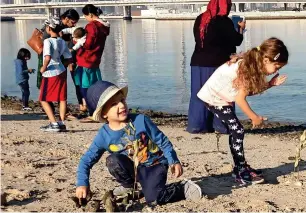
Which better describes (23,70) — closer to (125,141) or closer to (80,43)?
(80,43)

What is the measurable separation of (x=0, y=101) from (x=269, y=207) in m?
8.69

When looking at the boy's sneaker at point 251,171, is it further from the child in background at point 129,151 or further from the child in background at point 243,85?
the child in background at point 129,151

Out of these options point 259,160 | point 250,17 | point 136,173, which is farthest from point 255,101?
point 250,17

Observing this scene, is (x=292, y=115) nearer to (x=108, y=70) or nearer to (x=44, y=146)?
(x=44, y=146)

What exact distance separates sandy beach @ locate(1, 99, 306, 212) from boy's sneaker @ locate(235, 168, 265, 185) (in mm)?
49

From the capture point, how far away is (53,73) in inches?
295

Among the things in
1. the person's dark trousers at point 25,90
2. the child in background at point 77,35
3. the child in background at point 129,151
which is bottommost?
the person's dark trousers at point 25,90

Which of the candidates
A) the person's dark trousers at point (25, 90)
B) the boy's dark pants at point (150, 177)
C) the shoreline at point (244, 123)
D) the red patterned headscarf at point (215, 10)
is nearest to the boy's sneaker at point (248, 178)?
the boy's dark pants at point (150, 177)

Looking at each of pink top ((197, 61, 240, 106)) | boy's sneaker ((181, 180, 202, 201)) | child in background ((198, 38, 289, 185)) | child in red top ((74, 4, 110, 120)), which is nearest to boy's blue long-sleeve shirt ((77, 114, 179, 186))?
boy's sneaker ((181, 180, 202, 201))

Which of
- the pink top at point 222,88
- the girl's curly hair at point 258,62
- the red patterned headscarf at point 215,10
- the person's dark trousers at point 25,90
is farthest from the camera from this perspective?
the person's dark trousers at point 25,90

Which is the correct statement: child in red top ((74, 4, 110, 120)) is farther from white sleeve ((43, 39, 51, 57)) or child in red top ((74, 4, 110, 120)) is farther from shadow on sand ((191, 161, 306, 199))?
Answer: shadow on sand ((191, 161, 306, 199))

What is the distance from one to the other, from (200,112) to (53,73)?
180 cm

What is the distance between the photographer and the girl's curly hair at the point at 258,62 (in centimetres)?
444

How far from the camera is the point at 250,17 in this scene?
7138 cm
